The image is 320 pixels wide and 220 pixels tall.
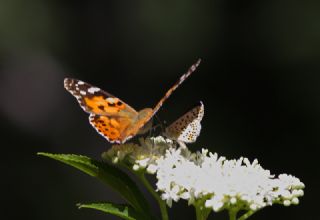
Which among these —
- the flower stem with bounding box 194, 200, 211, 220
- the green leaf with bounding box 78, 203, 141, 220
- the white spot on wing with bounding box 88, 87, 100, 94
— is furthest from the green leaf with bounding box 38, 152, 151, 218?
the white spot on wing with bounding box 88, 87, 100, 94

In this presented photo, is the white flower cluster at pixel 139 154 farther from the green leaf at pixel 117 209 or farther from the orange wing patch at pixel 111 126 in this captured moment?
the green leaf at pixel 117 209

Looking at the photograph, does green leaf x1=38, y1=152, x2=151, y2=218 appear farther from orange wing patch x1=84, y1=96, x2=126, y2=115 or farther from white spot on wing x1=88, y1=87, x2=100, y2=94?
white spot on wing x1=88, y1=87, x2=100, y2=94

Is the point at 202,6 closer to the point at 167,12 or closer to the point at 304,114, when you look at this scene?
the point at 167,12

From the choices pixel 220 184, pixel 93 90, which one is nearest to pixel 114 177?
pixel 220 184

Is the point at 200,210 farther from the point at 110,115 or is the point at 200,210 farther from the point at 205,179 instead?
the point at 110,115

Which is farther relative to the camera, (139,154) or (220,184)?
(139,154)
